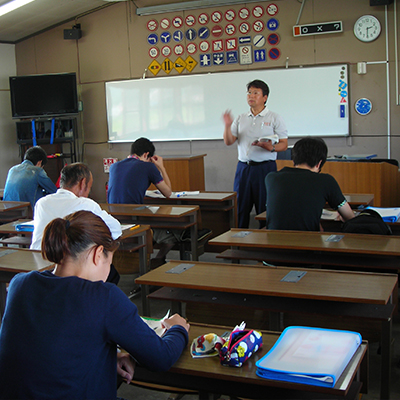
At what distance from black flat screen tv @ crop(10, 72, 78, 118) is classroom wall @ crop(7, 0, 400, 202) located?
488 mm

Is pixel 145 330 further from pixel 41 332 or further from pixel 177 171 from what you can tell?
pixel 177 171

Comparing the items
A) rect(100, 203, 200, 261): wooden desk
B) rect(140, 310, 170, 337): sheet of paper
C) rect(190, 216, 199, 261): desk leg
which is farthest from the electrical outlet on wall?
rect(140, 310, 170, 337): sheet of paper

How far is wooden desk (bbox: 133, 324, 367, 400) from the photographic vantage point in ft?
4.17

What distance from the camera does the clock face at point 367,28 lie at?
22.1ft

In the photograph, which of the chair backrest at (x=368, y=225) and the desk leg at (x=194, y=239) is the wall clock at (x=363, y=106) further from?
the chair backrest at (x=368, y=225)

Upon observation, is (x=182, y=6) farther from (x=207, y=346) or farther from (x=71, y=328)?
(x=71, y=328)

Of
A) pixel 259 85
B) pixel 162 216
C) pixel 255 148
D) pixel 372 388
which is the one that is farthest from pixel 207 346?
pixel 259 85

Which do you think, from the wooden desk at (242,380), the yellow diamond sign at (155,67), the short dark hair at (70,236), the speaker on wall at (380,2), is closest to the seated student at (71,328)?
the short dark hair at (70,236)

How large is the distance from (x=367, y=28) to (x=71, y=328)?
6.71 meters

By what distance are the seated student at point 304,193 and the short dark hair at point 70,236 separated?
1.81 m

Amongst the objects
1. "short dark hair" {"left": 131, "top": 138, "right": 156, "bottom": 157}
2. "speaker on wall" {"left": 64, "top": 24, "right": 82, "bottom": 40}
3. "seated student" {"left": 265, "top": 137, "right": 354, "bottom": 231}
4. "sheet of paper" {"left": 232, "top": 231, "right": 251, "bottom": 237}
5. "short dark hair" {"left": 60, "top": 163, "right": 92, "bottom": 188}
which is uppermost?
"speaker on wall" {"left": 64, "top": 24, "right": 82, "bottom": 40}

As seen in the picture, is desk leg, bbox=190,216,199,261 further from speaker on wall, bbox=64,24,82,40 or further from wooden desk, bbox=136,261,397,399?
speaker on wall, bbox=64,24,82,40

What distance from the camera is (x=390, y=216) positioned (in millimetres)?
3178

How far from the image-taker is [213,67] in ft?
25.5
